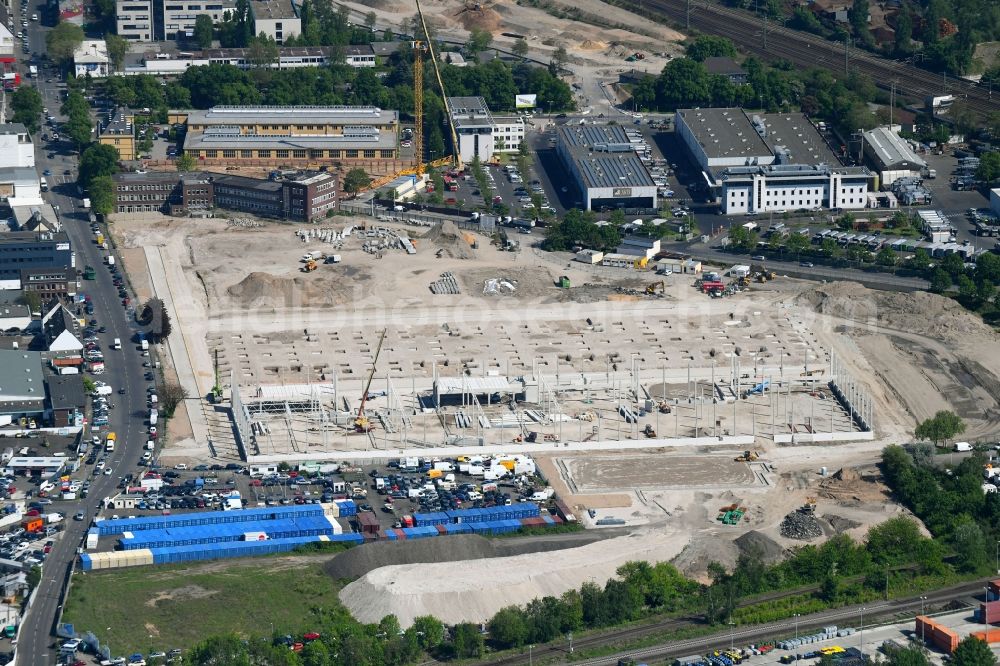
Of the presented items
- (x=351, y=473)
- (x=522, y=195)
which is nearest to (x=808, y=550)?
(x=351, y=473)

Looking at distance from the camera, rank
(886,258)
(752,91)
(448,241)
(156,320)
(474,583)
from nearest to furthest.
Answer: (474,583) → (156,320) → (886,258) → (448,241) → (752,91)

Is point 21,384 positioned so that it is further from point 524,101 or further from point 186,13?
point 186,13

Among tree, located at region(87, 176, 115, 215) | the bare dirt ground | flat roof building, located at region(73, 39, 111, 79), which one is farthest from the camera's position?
flat roof building, located at region(73, 39, 111, 79)

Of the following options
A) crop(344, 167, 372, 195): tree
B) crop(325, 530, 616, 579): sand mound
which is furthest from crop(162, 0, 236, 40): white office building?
crop(325, 530, 616, 579): sand mound

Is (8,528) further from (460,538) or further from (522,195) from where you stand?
(522,195)

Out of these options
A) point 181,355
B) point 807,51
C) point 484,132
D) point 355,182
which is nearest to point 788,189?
point 484,132

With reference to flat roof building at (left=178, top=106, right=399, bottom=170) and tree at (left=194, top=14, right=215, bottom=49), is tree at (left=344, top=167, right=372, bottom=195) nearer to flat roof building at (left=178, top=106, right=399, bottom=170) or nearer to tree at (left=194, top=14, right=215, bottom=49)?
flat roof building at (left=178, top=106, right=399, bottom=170)
